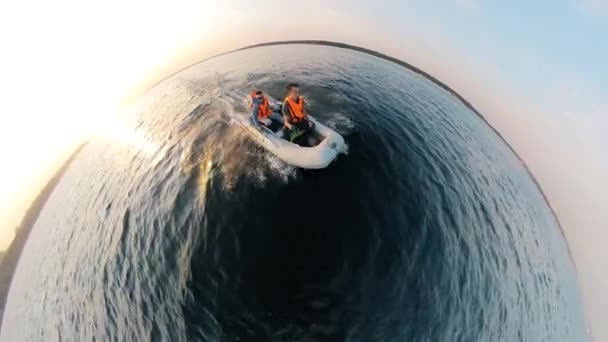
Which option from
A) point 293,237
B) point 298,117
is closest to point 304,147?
point 298,117

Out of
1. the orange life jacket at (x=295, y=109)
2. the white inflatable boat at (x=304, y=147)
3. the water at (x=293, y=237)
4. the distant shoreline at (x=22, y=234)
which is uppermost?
the orange life jacket at (x=295, y=109)

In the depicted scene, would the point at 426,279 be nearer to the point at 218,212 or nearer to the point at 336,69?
the point at 218,212

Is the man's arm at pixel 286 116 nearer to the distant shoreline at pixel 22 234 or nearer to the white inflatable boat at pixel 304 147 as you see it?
the white inflatable boat at pixel 304 147

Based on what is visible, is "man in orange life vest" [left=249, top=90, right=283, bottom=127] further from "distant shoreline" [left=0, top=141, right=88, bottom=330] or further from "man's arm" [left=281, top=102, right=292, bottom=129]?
"distant shoreline" [left=0, top=141, right=88, bottom=330]

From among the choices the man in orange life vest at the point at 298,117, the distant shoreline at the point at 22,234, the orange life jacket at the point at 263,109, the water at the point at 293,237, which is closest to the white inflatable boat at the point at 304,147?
the man in orange life vest at the point at 298,117

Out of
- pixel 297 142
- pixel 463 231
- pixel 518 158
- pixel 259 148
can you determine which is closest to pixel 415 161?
pixel 463 231
